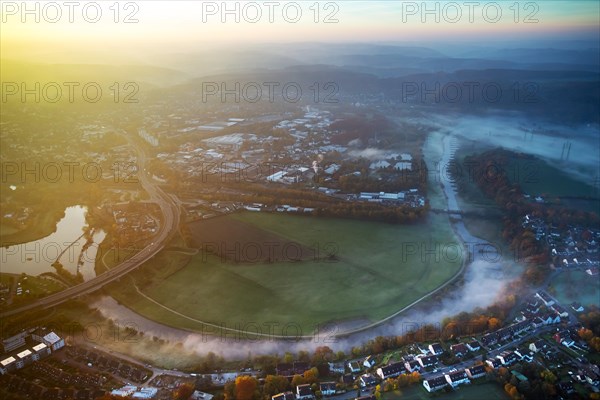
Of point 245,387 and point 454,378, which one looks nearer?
point 245,387

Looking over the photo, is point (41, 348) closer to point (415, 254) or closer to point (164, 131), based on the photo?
point (415, 254)

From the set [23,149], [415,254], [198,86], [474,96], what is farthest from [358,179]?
[198,86]

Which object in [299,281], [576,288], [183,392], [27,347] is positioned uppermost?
[299,281]

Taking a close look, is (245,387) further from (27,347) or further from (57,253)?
(57,253)

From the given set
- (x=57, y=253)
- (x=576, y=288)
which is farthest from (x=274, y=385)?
(x=57, y=253)

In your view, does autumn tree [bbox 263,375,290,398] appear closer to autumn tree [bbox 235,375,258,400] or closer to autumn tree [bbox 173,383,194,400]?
autumn tree [bbox 235,375,258,400]

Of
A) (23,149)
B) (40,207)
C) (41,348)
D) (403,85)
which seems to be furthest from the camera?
(403,85)

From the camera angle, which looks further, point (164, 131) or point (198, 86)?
point (198, 86)
